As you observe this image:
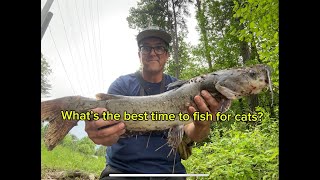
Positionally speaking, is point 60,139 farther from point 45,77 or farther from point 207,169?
point 207,169

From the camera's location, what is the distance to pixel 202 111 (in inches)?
102

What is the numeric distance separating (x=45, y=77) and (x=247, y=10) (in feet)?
5.58

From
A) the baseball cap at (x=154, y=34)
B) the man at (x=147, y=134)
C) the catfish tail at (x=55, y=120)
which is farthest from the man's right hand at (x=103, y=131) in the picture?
the baseball cap at (x=154, y=34)

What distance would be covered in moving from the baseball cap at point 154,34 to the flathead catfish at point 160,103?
1.27ft

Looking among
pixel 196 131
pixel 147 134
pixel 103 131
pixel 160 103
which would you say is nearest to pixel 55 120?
pixel 103 131

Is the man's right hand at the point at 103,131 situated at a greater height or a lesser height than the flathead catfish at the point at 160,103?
lesser

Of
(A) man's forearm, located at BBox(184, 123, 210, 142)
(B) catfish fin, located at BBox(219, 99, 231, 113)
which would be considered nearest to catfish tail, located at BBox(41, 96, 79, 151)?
(A) man's forearm, located at BBox(184, 123, 210, 142)

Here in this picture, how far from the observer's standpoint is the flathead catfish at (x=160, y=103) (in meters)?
2.52

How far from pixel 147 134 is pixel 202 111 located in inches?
17.1

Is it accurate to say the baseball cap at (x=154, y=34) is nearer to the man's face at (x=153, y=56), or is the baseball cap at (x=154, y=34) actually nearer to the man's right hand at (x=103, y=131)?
the man's face at (x=153, y=56)

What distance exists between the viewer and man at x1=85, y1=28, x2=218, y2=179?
2.66 metres

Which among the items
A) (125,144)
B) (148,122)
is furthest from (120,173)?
(148,122)

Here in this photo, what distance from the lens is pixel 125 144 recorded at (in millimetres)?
2713

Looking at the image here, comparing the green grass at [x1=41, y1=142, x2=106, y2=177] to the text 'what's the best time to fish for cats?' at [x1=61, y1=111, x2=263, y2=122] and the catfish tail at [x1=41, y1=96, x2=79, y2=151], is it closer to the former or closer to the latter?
the catfish tail at [x1=41, y1=96, x2=79, y2=151]
